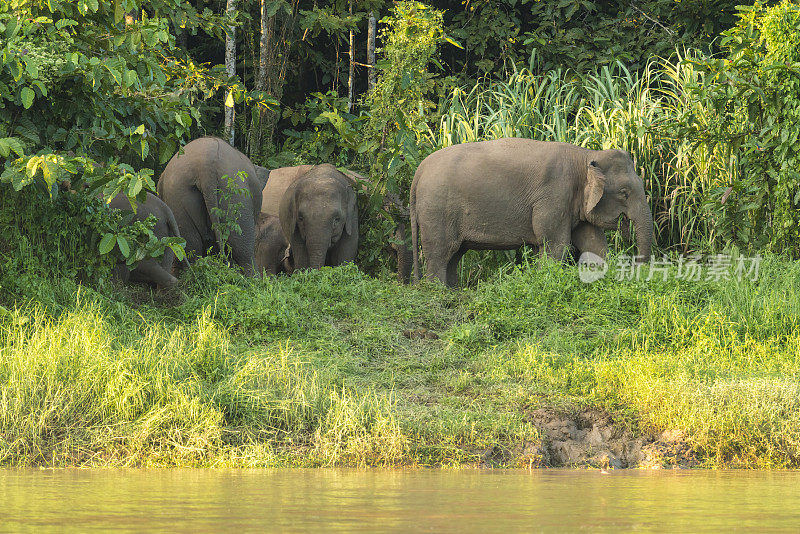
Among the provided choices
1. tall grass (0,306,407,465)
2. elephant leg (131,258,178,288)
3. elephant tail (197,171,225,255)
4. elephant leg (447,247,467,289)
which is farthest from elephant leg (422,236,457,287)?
tall grass (0,306,407,465)

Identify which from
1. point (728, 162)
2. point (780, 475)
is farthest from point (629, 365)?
point (728, 162)

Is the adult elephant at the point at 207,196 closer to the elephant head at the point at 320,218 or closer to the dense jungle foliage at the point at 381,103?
the dense jungle foliage at the point at 381,103

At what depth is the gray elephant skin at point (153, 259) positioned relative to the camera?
908 centimetres

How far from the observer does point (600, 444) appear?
251 inches

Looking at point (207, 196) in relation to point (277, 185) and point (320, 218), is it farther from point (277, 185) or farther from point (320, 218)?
point (277, 185)

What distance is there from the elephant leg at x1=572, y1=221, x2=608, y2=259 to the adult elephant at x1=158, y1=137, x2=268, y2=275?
9.65 feet

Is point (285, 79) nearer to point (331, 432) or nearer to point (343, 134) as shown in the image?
point (343, 134)

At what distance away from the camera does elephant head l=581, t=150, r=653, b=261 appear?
399 inches

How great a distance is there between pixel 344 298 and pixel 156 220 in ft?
5.19

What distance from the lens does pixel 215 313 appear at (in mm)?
8258

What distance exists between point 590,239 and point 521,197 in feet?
2.42

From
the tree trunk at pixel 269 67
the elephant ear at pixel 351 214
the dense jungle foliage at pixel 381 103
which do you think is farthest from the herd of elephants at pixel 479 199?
the tree trunk at pixel 269 67

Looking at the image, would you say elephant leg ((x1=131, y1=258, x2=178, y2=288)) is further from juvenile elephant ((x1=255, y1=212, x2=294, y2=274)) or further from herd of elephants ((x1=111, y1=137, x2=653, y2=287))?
juvenile elephant ((x1=255, y1=212, x2=294, y2=274))

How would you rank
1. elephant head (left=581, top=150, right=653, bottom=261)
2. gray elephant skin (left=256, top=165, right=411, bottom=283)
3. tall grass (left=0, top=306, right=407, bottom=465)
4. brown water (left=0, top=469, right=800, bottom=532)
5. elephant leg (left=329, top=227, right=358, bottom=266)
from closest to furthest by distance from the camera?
brown water (left=0, top=469, right=800, bottom=532), tall grass (left=0, top=306, right=407, bottom=465), elephant head (left=581, top=150, right=653, bottom=261), elephant leg (left=329, top=227, right=358, bottom=266), gray elephant skin (left=256, top=165, right=411, bottom=283)
